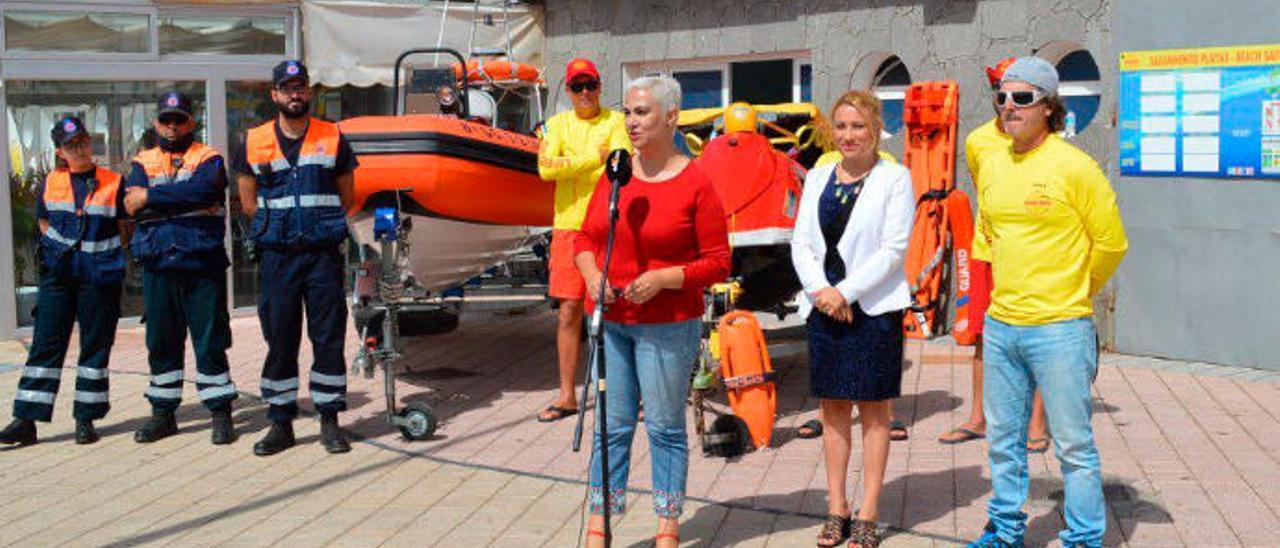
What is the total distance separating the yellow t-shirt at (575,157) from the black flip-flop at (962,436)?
212 centimetres

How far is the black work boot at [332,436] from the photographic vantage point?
726 centimetres

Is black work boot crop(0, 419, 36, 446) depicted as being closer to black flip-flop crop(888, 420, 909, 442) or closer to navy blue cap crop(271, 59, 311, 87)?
navy blue cap crop(271, 59, 311, 87)

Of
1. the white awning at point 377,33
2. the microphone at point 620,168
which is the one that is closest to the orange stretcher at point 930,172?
the white awning at point 377,33

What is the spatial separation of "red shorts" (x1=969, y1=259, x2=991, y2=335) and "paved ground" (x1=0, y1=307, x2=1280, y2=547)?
0.61 meters

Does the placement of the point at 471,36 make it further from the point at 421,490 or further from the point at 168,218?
the point at 421,490

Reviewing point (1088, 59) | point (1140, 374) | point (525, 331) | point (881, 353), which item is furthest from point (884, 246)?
point (525, 331)

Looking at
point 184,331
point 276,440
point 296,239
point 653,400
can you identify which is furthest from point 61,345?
point 653,400

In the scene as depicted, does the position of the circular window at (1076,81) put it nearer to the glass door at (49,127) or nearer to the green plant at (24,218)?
the glass door at (49,127)

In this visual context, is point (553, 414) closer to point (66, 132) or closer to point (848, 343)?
point (66, 132)

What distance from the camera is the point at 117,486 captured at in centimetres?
666

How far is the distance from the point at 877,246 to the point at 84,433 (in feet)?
14.5

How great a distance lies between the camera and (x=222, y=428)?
761 cm

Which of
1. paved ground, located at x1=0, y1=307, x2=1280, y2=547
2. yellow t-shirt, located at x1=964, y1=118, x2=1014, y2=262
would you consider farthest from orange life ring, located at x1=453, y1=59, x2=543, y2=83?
yellow t-shirt, located at x1=964, y1=118, x2=1014, y2=262

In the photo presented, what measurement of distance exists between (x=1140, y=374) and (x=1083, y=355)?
4.42 metres
